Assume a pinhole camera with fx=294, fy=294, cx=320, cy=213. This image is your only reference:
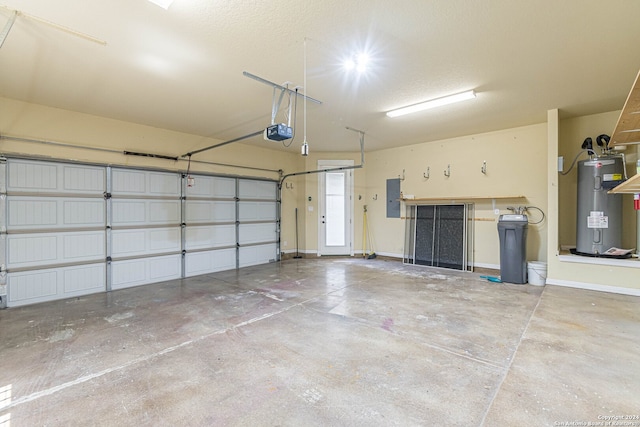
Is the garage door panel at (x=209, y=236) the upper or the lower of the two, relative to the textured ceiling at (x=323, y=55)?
lower

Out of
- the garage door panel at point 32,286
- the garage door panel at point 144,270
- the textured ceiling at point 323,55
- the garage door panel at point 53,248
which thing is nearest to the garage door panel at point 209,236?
the garage door panel at point 144,270

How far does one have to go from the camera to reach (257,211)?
676 centimetres

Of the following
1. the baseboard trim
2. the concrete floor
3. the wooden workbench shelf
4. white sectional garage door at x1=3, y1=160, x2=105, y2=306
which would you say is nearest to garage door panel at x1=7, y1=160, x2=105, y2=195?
white sectional garage door at x1=3, y1=160, x2=105, y2=306

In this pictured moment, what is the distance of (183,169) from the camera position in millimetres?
5512

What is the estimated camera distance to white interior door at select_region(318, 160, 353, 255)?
742cm

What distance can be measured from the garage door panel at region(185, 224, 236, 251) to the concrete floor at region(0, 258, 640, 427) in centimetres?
159

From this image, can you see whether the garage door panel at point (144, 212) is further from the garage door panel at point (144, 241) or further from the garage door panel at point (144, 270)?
the garage door panel at point (144, 270)

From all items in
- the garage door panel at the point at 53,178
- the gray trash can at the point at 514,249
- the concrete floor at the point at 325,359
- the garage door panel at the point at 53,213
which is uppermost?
the garage door panel at the point at 53,178

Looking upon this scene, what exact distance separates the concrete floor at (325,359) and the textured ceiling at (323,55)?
8.81 ft

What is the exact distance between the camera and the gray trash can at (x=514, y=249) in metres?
4.71

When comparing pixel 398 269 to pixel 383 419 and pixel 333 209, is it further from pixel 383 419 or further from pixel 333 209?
pixel 383 419

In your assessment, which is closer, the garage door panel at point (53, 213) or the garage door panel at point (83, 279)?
the garage door panel at point (53, 213)

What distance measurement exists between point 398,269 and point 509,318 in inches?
108

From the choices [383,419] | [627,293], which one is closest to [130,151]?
[383,419]
